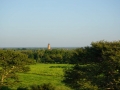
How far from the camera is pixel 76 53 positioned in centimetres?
1833

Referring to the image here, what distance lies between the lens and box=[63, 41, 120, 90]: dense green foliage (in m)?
16.0

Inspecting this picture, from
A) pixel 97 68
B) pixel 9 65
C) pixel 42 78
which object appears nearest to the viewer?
pixel 97 68

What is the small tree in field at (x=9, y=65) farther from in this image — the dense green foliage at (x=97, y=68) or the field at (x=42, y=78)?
the dense green foliage at (x=97, y=68)

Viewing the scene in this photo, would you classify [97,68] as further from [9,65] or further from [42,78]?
[42,78]

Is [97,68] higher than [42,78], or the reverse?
[97,68]

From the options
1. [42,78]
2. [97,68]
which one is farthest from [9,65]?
[42,78]

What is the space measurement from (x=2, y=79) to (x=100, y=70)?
955cm

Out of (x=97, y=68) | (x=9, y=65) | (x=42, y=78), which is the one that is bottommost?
(x=42, y=78)

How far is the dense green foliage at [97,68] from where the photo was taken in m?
16.0

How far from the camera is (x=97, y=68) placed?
54.9ft

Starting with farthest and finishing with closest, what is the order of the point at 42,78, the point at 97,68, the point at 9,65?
the point at 42,78
the point at 9,65
the point at 97,68

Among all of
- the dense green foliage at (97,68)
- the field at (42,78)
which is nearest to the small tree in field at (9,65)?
the field at (42,78)

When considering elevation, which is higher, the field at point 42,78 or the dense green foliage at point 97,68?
the dense green foliage at point 97,68

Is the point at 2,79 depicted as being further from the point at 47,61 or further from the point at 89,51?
the point at 47,61
